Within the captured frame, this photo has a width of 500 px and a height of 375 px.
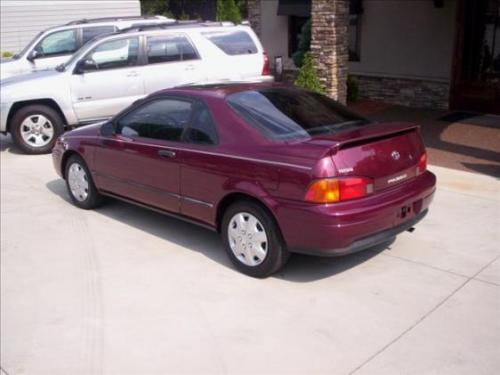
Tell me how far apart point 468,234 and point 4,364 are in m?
4.28

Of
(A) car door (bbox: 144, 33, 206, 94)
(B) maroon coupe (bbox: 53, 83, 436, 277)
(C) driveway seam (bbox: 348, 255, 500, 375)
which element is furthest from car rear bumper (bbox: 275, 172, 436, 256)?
(A) car door (bbox: 144, 33, 206, 94)

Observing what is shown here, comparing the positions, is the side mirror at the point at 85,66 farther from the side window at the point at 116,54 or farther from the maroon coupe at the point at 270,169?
the maroon coupe at the point at 270,169

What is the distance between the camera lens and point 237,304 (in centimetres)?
487

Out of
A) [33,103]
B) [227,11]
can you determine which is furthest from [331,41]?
[227,11]

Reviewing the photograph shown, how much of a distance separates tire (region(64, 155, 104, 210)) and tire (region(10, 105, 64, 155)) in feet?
10.2

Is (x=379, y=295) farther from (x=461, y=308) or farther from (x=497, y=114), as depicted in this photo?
(x=497, y=114)

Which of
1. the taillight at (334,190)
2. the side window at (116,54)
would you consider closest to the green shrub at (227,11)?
the side window at (116,54)

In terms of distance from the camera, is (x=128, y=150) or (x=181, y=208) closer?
(x=181, y=208)

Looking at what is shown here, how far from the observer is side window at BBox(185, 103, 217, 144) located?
5570mm

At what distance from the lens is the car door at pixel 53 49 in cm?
1273

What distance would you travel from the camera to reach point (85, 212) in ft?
24.0

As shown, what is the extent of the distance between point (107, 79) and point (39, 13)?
581 inches

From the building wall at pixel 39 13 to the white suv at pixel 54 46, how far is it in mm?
11039

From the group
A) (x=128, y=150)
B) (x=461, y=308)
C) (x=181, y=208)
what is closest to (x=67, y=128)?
(x=128, y=150)
